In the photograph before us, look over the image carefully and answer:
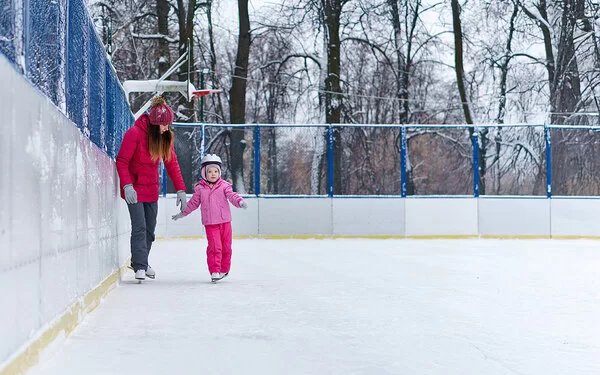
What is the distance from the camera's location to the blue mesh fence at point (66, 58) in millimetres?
3363

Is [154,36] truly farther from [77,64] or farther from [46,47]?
[46,47]

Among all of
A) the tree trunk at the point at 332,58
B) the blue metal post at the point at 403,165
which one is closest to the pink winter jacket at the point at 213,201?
the blue metal post at the point at 403,165

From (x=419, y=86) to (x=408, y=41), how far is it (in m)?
1.98

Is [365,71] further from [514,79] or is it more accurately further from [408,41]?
[514,79]

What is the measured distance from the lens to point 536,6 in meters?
25.4

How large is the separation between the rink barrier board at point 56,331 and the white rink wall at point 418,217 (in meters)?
9.55

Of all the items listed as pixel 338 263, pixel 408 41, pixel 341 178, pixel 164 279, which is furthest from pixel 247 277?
pixel 408 41

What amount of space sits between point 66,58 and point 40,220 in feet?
4.85

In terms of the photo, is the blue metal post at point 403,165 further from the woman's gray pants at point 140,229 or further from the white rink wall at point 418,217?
the woman's gray pants at point 140,229

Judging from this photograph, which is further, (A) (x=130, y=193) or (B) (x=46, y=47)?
(A) (x=130, y=193)

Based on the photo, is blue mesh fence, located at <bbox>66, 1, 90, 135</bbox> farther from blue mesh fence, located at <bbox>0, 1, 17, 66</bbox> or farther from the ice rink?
blue mesh fence, located at <bbox>0, 1, 17, 66</bbox>

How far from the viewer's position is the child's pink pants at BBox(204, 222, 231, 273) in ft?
24.5

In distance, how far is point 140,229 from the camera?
7.26m

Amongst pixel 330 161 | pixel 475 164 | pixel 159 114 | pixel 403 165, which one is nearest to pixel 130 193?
pixel 159 114
